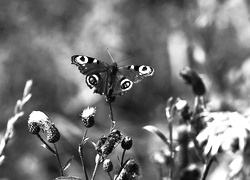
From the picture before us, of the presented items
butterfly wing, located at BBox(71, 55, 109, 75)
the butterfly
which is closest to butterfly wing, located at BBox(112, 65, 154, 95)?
the butterfly

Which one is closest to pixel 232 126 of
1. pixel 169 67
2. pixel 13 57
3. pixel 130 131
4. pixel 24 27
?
pixel 130 131

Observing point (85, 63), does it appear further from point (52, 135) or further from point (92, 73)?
point (52, 135)

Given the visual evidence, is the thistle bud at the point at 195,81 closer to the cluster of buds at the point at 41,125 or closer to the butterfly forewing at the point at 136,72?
the butterfly forewing at the point at 136,72

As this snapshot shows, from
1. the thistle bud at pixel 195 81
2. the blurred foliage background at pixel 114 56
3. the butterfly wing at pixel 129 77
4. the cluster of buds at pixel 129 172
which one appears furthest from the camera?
the blurred foliage background at pixel 114 56

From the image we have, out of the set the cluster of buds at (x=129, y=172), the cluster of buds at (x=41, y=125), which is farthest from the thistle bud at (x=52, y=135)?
the cluster of buds at (x=129, y=172)

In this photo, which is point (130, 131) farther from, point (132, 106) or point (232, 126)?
point (232, 126)
